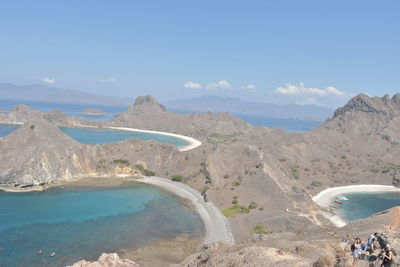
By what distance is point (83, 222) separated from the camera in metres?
62.3

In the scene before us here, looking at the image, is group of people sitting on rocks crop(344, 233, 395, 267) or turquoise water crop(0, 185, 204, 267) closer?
Answer: group of people sitting on rocks crop(344, 233, 395, 267)

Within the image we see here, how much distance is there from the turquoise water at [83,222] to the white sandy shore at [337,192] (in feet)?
117

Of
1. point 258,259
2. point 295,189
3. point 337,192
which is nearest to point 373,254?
point 258,259

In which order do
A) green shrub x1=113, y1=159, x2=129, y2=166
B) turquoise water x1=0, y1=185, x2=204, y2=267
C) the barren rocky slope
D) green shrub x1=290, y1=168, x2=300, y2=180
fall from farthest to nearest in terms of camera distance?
green shrub x1=290, y1=168, x2=300, y2=180
green shrub x1=113, y1=159, x2=129, y2=166
the barren rocky slope
turquoise water x1=0, y1=185, x2=204, y2=267

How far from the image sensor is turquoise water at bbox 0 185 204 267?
49.2 m

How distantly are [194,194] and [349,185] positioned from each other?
64.2 m

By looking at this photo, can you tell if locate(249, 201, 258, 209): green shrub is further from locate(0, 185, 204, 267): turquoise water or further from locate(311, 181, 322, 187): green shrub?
locate(311, 181, 322, 187): green shrub

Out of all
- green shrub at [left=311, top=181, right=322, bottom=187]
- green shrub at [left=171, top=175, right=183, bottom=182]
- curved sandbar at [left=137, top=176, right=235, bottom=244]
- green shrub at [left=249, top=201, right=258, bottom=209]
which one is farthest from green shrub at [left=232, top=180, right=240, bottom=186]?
green shrub at [left=311, top=181, right=322, bottom=187]

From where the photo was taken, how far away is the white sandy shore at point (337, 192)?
257 feet

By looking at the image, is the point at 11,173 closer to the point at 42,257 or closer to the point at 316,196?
the point at 42,257

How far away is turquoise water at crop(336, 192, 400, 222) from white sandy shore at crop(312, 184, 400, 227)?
2.87m

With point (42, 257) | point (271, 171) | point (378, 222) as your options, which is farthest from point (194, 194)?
point (378, 222)

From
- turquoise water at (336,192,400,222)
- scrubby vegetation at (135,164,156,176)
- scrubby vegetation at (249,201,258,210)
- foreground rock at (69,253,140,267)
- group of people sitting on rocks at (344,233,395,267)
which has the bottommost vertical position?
turquoise water at (336,192,400,222)

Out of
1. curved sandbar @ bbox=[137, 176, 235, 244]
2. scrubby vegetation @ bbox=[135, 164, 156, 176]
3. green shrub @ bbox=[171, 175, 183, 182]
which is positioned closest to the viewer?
curved sandbar @ bbox=[137, 176, 235, 244]
